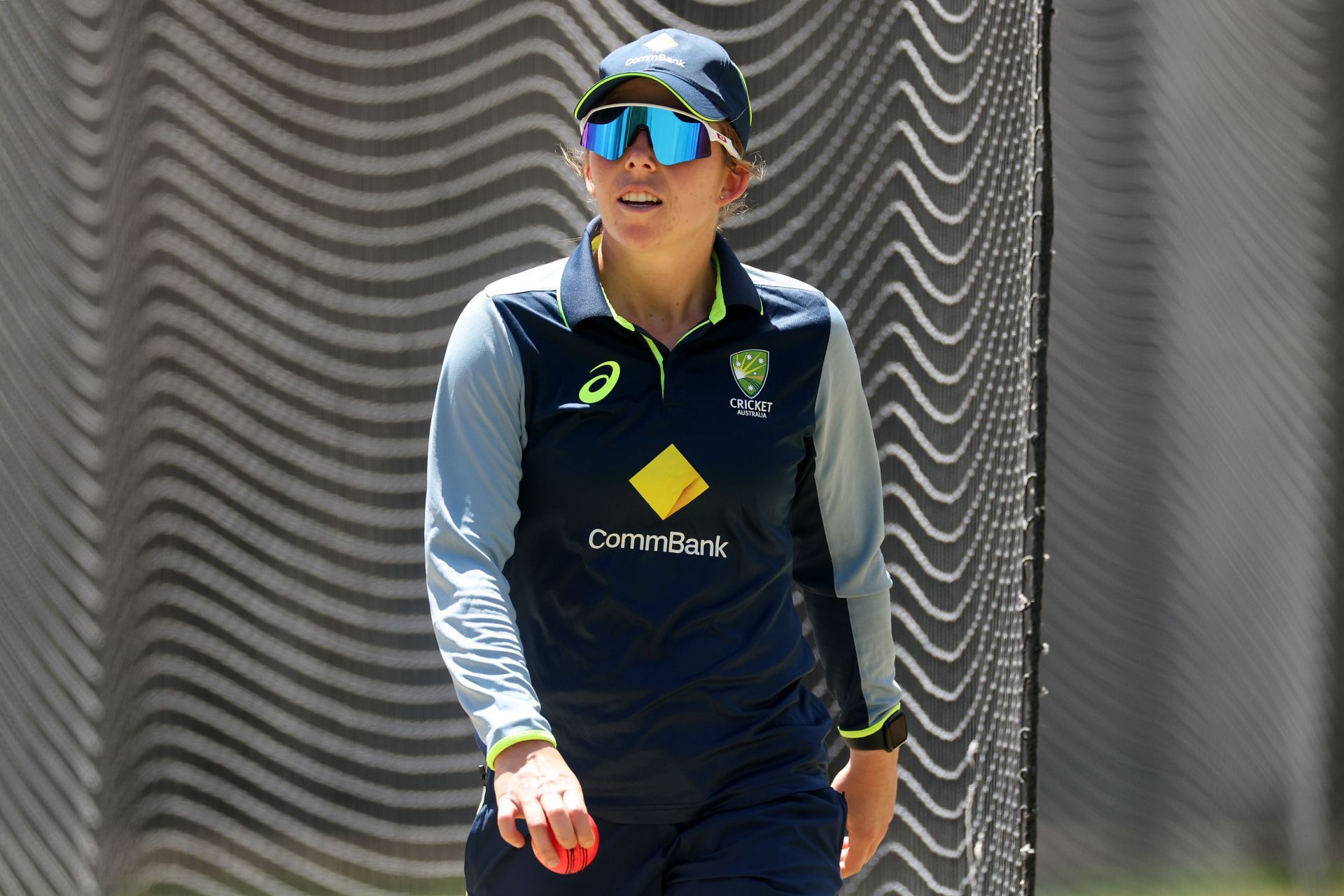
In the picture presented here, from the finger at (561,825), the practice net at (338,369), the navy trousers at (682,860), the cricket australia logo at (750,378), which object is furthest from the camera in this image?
the practice net at (338,369)

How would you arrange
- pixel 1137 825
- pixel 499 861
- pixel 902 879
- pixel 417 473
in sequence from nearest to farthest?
pixel 499 861
pixel 902 879
pixel 417 473
pixel 1137 825

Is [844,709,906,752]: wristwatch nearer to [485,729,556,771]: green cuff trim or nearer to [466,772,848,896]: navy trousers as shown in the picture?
[466,772,848,896]: navy trousers

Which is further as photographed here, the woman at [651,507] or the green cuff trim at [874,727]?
the green cuff trim at [874,727]

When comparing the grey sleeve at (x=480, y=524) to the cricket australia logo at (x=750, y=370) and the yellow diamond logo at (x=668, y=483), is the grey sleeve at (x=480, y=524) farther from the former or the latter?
the cricket australia logo at (x=750, y=370)

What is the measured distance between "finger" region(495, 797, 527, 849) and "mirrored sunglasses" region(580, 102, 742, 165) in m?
0.83

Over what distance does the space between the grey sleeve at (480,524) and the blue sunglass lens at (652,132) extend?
10.0 inches

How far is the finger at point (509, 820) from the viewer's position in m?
1.66

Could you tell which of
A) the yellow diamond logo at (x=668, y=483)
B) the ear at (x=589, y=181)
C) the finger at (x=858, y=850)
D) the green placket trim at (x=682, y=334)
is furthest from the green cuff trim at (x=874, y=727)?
the ear at (x=589, y=181)

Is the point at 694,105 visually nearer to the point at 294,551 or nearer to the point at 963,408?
the point at 963,408

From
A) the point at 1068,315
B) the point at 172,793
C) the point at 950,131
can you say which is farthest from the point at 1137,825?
the point at 172,793

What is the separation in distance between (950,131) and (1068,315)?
1.70 meters

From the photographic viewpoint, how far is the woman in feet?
6.42

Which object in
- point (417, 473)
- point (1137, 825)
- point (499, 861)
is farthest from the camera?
point (1137, 825)

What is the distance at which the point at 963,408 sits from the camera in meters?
3.66
